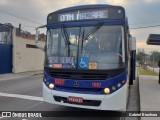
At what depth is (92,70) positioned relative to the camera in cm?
655

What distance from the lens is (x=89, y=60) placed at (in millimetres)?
6703

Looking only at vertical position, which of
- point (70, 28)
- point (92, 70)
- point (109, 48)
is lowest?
point (92, 70)

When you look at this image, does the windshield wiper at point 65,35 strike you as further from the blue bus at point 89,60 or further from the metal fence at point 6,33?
the metal fence at point 6,33

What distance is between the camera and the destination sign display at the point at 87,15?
22.5ft

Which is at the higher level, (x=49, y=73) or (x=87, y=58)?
(x=87, y=58)

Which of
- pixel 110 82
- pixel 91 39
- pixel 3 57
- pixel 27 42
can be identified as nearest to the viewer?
pixel 110 82

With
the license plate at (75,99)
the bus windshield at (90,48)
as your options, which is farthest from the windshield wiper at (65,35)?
the license plate at (75,99)

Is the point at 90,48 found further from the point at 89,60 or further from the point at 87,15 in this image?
the point at 87,15

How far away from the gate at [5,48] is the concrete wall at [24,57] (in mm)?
450

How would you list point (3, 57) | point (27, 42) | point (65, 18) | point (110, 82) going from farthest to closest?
point (27, 42), point (3, 57), point (65, 18), point (110, 82)

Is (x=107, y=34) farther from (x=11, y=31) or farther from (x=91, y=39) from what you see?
(x=11, y=31)

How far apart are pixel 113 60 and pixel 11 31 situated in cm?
1929

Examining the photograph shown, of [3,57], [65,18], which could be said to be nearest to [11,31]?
[3,57]

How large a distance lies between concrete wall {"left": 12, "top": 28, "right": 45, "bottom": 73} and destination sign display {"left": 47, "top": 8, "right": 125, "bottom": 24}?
17478 mm
